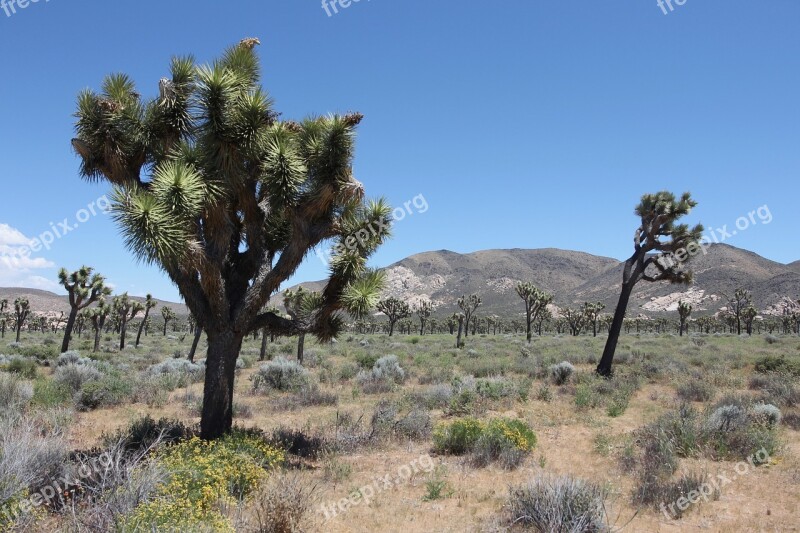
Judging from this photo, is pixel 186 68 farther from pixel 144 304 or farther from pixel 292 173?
pixel 144 304

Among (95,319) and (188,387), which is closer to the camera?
(188,387)

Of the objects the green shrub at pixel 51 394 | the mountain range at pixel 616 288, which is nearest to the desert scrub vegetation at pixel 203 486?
the green shrub at pixel 51 394

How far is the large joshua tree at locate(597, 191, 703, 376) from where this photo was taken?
18453mm

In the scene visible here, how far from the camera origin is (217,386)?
884 cm

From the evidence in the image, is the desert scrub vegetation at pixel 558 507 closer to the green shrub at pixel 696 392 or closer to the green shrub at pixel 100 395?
the green shrub at pixel 696 392

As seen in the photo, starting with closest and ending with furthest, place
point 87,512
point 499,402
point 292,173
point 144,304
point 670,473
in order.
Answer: point 87,512
point 670,473
point 292,173
point 499,402
point 144,304

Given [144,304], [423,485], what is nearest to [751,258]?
[144,304]

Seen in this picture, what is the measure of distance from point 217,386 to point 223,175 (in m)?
3.82

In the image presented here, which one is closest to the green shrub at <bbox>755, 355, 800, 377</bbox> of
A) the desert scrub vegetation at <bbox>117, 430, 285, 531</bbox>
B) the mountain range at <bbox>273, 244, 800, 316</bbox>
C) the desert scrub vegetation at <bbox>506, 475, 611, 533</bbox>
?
the desert scrub vegetation at <bbox>506, 475, 611, 533</bbox>

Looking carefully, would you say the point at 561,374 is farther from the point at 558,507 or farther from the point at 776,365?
the point at 558,507

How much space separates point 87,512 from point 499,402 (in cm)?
1065

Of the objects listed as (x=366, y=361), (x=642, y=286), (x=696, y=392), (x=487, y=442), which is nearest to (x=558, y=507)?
(x=487, y=442)

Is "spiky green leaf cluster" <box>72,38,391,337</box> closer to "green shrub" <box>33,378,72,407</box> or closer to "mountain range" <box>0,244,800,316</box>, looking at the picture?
"green shrub" <box>33,378,72,407</box>

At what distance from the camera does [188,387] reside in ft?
52.0
